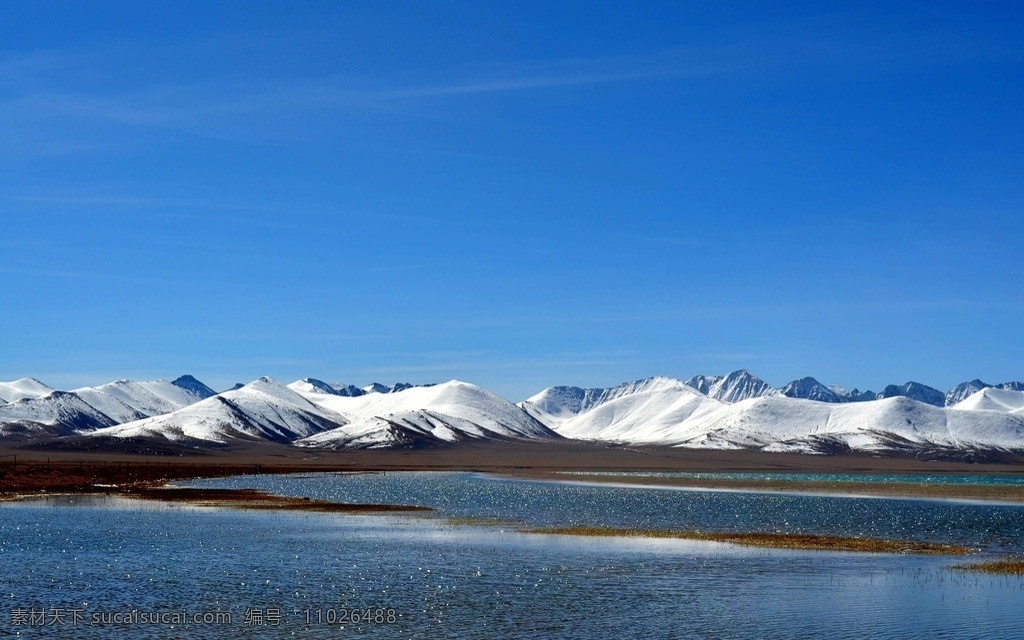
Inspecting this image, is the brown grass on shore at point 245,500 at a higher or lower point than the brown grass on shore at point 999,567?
higher

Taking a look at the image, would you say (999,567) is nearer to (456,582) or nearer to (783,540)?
(783,540)

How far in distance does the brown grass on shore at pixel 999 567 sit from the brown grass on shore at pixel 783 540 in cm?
420

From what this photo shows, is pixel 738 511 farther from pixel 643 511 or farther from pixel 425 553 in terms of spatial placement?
pixel 425 553

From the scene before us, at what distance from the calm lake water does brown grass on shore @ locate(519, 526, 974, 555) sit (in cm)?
278

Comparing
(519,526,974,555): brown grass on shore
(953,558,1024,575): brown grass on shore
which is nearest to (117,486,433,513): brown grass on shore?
(519,526,974,555): brown grass on shore

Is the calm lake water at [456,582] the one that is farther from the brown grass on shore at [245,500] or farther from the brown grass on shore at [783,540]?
the brown grass on shore at [245,500]

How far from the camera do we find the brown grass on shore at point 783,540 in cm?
5934

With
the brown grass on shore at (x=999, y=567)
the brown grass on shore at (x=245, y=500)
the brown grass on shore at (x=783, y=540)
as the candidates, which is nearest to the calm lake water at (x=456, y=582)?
the brown grass on shore at (x=999, y=567)

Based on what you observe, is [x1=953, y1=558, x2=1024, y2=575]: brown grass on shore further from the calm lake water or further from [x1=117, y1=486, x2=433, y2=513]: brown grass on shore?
[x1=117, y1=486, x2=433, y2=513]: brown grass on shore

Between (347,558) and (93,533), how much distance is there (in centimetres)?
1851

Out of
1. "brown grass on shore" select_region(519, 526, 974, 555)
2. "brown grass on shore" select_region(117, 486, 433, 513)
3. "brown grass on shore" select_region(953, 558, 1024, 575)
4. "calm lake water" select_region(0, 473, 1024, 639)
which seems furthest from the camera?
"brown grass on shore" select_region(117, 486, 433, 513)

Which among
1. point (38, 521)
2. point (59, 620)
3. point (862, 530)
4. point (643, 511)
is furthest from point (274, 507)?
point (59, 620)

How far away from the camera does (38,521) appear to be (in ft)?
225

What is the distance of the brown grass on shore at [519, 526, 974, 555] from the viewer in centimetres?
5934
